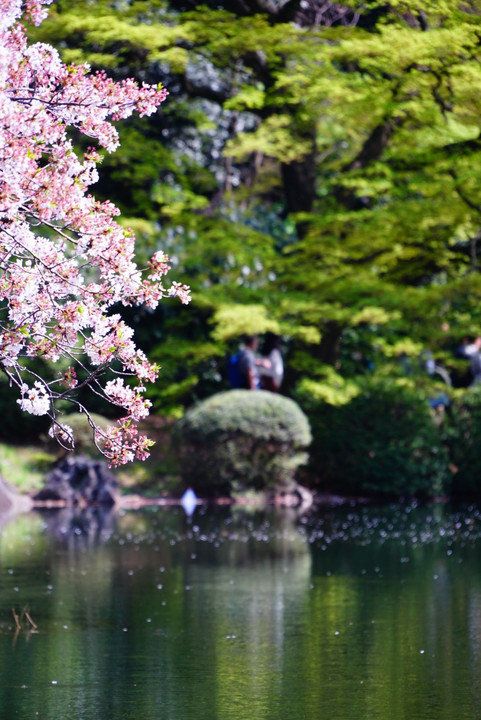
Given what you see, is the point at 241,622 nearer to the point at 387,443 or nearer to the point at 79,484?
the point at 387,443

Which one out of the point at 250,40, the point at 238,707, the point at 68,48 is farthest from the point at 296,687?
the point at 68,48

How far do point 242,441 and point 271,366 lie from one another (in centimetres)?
256

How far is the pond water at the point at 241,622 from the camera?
680 cm

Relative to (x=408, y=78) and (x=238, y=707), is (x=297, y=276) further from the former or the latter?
(x=238, y=707)

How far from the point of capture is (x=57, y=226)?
6027 millimetres

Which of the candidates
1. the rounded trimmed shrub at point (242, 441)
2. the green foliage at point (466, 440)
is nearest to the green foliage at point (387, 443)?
the green foliage at point (466, 440)

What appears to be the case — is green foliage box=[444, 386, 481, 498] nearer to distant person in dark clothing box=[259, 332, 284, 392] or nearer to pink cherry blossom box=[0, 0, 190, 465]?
distant person in dark clothing box=[259, 332, 284, 392]

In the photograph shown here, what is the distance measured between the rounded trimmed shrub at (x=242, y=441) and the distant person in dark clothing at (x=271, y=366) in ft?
5.42

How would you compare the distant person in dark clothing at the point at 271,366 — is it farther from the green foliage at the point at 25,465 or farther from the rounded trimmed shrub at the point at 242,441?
the green foliage at the point at 25,465

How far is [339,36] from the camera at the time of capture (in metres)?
18.2

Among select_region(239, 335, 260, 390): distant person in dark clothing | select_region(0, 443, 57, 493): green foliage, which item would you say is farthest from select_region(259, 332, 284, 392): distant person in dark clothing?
select_region(0, 443, 57, 493): green foliage

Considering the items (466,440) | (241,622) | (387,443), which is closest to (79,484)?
(387,443)

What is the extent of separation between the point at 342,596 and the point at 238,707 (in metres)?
4.10

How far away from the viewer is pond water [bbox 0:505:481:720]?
22.3 ft
